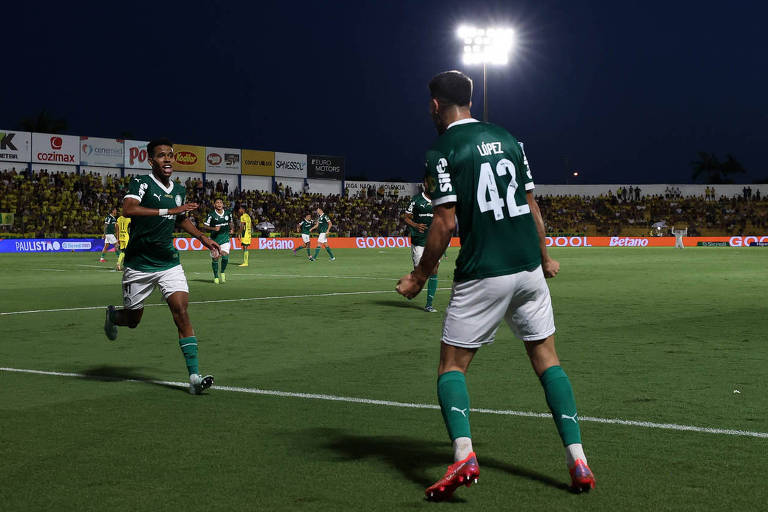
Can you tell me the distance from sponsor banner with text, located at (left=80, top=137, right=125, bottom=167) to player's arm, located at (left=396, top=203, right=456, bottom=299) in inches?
2299

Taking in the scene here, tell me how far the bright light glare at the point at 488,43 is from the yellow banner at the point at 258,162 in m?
32.9

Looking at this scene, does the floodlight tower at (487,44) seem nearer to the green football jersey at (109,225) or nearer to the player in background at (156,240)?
the green football jersey at (109,225)

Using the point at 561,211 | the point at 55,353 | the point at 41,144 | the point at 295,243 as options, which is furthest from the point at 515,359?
the point at 561,211

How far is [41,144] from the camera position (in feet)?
190

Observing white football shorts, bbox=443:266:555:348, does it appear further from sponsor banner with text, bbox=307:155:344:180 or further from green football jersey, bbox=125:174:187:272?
sponsor banner with text, bbox=307:155:344:180

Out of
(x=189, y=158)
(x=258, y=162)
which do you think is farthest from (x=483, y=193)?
(x=258, y=162)

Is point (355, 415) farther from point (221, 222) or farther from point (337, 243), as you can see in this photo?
point (337, 243)

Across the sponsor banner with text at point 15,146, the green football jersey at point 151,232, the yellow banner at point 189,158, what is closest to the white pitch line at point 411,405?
the green football jersey at point 151,232

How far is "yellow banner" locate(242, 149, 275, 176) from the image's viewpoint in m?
69.4

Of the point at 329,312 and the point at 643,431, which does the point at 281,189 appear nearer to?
the point at 329,312

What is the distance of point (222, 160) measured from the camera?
6812cm

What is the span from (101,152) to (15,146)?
221 inches

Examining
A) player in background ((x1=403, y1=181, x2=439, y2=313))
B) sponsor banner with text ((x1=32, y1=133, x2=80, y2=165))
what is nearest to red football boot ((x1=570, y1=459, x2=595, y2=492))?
player in background ((x1=403, y1=181, x2=439, y2=313))

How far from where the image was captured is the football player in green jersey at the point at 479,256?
483cm
